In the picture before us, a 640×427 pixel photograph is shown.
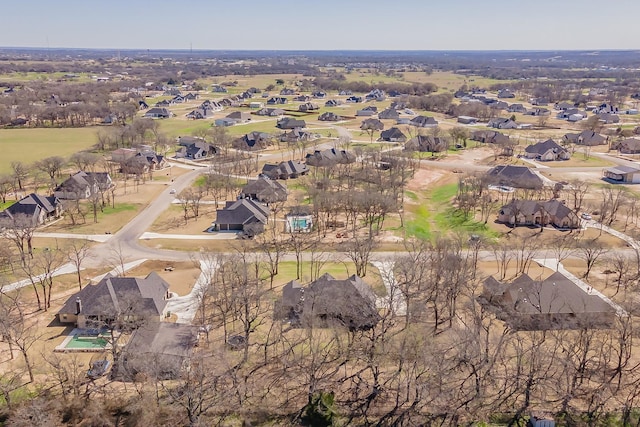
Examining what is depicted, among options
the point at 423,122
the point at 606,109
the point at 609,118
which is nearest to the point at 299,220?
the point at 423,122

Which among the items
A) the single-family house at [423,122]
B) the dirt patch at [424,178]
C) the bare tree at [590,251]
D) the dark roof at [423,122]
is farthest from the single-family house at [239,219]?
the dark roof at [423,122]

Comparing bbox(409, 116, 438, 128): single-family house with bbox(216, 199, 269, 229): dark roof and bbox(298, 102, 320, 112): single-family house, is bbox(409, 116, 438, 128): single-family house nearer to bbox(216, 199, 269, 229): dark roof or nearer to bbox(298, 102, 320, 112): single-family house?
bbox(298, 102, 320, 112): single-family house

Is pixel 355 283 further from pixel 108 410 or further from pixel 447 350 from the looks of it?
pixel 108 410

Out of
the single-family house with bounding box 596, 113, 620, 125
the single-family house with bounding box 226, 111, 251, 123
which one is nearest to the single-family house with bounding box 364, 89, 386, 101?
the single-family house with bounding box 226, 111, 251, 123

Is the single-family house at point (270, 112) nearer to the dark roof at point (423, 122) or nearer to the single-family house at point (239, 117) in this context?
the single-family house at point (239, 117)

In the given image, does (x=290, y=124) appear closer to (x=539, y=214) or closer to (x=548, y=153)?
(x=548, y=153)

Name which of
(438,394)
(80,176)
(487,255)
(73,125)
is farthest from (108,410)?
(73,125)
